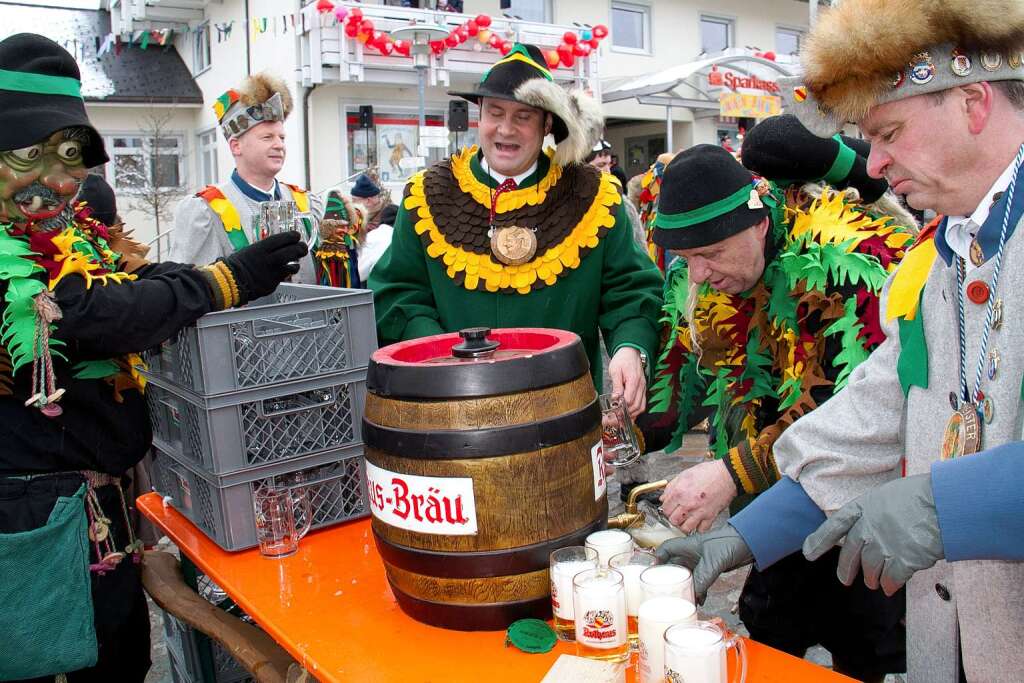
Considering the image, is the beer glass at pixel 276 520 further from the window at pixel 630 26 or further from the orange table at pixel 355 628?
the window at pixel 630 26

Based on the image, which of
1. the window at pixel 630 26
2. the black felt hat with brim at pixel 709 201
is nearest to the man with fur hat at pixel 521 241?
the black felt hat with brim at pixel 709 201

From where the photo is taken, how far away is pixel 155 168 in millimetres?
16969

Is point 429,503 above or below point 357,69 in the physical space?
below

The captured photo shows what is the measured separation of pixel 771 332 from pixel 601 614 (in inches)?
47.3

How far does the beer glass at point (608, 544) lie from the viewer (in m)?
1.38

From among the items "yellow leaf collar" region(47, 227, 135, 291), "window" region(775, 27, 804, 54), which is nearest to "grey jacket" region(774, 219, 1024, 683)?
"yellow leaf collar" region(47, 227, 135, 291)

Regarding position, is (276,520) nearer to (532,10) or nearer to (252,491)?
(252,491)

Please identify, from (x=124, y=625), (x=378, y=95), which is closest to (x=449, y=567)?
(x=124, y=625)

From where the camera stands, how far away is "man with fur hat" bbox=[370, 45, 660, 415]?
2510 millimetres

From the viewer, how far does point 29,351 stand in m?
1.72

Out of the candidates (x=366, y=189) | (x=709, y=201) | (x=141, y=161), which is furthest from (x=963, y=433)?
(x=141, y=161)

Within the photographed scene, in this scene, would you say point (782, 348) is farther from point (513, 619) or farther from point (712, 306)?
point (513, 619)

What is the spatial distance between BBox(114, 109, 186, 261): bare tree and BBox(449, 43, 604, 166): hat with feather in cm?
1612

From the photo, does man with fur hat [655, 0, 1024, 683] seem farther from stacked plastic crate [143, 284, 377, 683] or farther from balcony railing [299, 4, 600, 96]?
balcony railing [299, 4, 600, 96]
